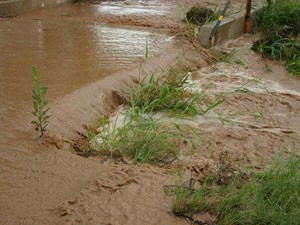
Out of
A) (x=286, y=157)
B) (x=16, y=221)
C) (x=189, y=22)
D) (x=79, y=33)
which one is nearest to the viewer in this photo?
(x=16, y=221)

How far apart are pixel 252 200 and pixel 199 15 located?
5787 mm

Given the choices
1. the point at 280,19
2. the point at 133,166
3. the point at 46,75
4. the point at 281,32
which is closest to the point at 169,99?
the point at 46,75

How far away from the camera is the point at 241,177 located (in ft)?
11.7

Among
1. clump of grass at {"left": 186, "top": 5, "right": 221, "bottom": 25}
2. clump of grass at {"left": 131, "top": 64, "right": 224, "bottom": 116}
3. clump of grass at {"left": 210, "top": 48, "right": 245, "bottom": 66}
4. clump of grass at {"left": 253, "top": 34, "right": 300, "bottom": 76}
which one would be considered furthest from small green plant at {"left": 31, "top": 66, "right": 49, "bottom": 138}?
clump of grass at {"left": 186, "top": 5, "right": 221, "bottom": 25}

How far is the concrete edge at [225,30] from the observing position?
7.27m

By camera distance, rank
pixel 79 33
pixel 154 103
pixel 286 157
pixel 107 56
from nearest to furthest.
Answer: pixel 286 157, pixel 154 103, pixel 107 56, pixel 79 33

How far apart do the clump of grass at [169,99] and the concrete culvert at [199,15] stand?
10.1ft

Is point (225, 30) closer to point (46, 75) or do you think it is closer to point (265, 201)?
point (46, 75)

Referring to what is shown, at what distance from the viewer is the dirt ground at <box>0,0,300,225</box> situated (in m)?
2.93

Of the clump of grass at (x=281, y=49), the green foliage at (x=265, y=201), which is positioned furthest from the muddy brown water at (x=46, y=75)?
the clump of grass at (x=281, y=49)

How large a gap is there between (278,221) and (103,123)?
2029mm

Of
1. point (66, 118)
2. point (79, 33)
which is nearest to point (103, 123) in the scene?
point (66, 118)

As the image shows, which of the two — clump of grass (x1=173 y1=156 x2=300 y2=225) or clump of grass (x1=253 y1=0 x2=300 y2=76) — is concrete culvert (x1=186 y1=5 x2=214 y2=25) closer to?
clump of grass (x1=253 y1=0 x2=300 y2=76)

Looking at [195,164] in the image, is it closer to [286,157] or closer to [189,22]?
[286,157]
